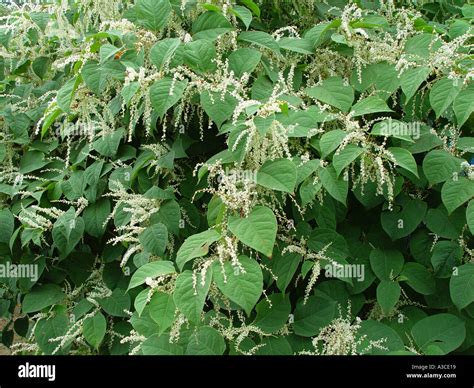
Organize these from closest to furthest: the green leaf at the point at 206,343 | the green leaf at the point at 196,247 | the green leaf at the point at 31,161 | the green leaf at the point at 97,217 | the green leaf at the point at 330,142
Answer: the green leaf at the point at 196,247 < the green leaf at the point at 206,343 < the green leaf at the point at 330,142 < the green leaf at the point at 97,217 < the green leaf at the point at 31,161

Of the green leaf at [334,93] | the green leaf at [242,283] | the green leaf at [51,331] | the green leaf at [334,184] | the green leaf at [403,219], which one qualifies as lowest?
the green leaf at [51,331]

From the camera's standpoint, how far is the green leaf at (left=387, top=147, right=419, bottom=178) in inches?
81.4

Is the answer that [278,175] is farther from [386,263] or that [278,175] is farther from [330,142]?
[386,263]

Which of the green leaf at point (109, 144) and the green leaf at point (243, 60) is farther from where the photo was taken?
the green leaf at point (109, 144)

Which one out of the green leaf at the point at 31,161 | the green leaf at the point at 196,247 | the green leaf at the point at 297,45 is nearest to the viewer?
the green leaf at the point at 196,247

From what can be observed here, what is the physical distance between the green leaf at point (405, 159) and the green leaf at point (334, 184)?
0.69ft

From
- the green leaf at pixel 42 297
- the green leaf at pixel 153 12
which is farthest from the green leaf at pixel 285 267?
the green leaf at pixel 42 297

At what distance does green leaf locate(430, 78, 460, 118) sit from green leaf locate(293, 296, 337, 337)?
0.82 m

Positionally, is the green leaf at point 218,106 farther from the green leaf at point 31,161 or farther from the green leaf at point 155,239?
the green leaf at point 31,161

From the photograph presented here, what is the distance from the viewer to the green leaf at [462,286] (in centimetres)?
205

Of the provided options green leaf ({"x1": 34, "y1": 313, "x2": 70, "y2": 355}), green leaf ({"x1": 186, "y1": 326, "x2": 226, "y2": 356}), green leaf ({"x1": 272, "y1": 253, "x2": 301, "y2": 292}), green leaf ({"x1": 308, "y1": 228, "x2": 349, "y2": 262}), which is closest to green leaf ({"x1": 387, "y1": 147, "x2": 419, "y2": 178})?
green leaf ({"x1": 308, "y1": 228, "x2": 349, "y2": 262})

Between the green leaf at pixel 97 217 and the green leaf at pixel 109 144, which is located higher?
the green leaf at pixel 109 144

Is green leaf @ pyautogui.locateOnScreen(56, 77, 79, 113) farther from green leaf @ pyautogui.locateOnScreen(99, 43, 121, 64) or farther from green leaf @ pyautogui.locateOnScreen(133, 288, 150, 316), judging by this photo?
green leaf @ pyautogui.locateOnScreen(133, 288, 150, 316)

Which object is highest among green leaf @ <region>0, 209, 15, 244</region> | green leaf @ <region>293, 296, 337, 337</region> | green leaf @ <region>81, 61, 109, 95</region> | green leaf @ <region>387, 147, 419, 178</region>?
green leaf @ <region>81, 61, 109, 95</region>
